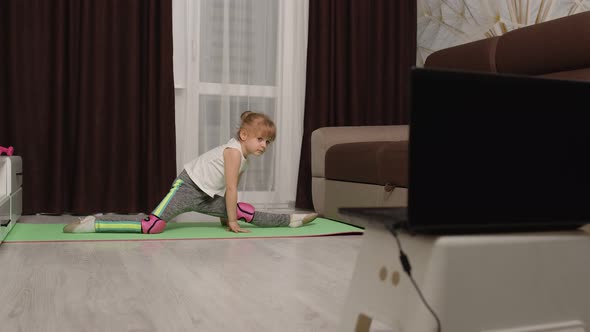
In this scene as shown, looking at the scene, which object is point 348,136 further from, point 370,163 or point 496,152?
point 496,152

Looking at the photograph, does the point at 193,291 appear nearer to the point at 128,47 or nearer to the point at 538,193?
the point at 538,193

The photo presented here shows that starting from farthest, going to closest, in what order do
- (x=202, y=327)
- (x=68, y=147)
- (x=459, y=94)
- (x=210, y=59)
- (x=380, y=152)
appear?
1. (x=210, y=59)
2. (x=68, y=147)
3. (x=380, y=152)
4. (x=202, y=327)
5. (x=459, y=94)

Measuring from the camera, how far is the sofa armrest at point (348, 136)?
327 cm

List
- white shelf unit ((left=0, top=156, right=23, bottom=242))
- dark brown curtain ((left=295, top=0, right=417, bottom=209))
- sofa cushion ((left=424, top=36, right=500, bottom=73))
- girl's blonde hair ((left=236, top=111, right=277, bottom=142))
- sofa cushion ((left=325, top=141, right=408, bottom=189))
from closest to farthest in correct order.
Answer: white shelf unit ((left=0, top=156, right=23, bottom=242))
sofa cushion ((left=325, top=141, right=408, bottom=189))
girl's blonde hair ((left=236, top=111, right=277, bottom=142))
sofa cushion ((left=424, top=36, right=500, bottom=73))
dark brown curtain ((left=295, top=0, right=417, bottom=209))

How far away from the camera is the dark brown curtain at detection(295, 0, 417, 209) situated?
13.2 ft

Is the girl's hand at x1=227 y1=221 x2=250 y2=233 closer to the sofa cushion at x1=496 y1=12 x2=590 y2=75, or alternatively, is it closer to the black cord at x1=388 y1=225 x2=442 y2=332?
the sofa cushion at x1=496 y1=12 x2=590 y2=75

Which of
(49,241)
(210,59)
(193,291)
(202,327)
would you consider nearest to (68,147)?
(210,59)

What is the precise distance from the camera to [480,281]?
847mm

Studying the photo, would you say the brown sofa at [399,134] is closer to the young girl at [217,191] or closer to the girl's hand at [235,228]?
the young girl at [217,191]

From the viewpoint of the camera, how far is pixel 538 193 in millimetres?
901

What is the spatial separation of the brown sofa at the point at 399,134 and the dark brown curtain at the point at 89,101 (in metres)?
1.04

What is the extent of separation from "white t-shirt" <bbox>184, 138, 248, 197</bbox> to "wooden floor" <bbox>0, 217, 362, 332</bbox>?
0.45 m

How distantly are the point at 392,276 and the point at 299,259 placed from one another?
3.75 ft

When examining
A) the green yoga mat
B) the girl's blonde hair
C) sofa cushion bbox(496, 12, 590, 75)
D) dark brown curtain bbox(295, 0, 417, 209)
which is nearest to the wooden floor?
the green yoga mat
